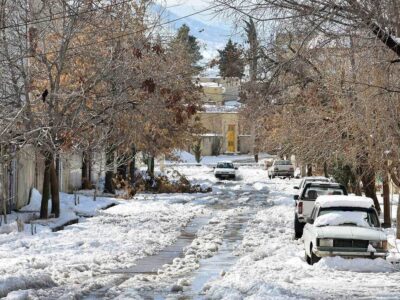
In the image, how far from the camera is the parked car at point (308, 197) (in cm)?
2377

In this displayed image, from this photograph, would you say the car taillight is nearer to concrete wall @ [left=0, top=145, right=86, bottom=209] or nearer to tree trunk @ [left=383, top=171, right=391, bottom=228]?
tree trunk @ [left=383, top=171, right=391, bottom=228]

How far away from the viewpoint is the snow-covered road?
44.2 feet

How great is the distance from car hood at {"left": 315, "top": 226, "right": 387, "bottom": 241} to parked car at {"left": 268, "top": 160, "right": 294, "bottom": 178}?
4845cm

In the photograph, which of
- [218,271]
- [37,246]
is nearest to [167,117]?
[37,246]

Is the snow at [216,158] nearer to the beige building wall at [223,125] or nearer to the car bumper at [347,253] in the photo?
the beige building wall at [223,125]

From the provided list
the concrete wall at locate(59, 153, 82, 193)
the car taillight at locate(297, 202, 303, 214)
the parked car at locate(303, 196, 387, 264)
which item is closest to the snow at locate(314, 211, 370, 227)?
the parked car at locate(303, 196, 387, 264)

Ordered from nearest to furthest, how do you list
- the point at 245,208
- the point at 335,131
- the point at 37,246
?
the point at 37,246
the point at 335,131
the point at 245,208

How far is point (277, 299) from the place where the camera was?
38.5 feet

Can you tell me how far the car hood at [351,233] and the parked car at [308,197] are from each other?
5.93 metres

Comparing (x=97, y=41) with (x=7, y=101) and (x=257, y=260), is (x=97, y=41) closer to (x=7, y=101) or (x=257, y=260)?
(x=7, y=101)

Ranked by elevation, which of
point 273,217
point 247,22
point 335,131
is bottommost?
point 273,217

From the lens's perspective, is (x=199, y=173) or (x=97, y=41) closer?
(x=97, y=41)

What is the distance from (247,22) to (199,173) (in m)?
57.1

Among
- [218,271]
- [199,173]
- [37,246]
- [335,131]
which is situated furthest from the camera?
[199,173]
